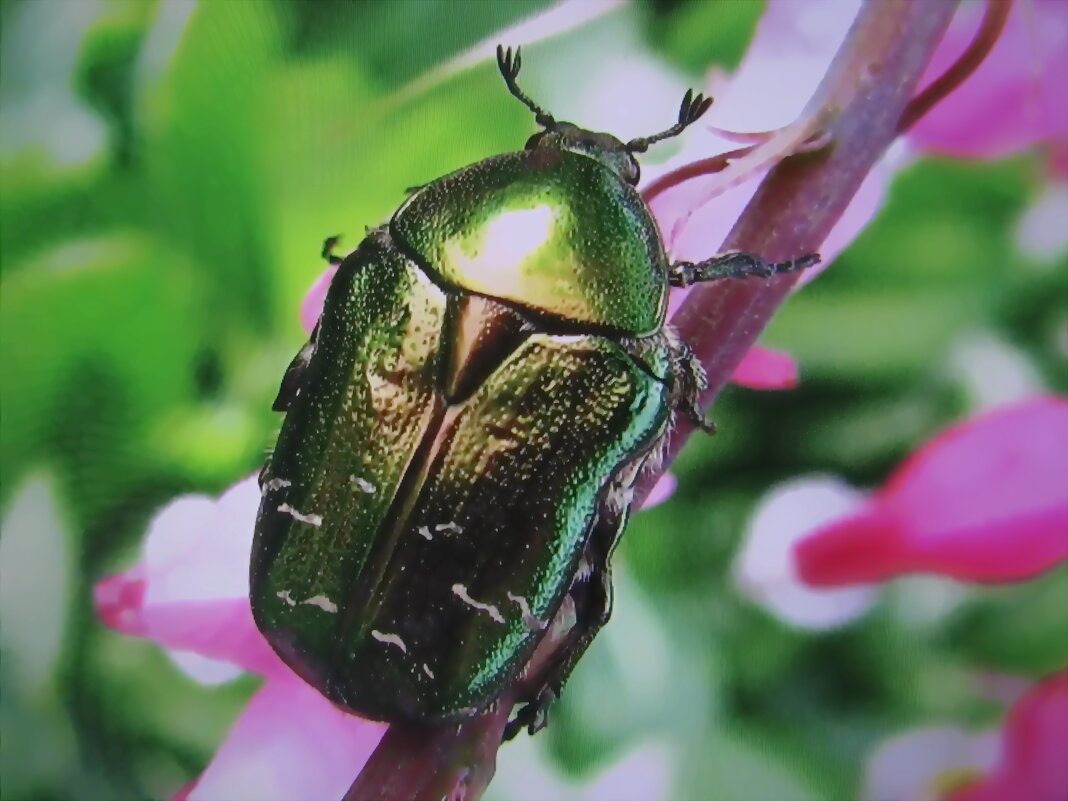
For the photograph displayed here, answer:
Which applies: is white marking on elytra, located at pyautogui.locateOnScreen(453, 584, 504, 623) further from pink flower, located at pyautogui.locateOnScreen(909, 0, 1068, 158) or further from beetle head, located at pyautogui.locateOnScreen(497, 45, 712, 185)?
pink flower, located at pyautogui.locateOnScreen(909, 0, 1068, 158)

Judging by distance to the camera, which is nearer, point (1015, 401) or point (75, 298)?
point (1015, 401)

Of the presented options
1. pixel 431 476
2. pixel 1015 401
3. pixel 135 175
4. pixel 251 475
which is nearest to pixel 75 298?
pixel 135 175

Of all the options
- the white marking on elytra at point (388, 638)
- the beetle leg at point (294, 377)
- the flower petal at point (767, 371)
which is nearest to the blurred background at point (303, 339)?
the flower petal at point (767, 371)

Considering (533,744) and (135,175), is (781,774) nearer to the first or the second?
(533,744)

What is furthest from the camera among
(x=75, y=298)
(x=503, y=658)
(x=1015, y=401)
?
(x=75, y=298)

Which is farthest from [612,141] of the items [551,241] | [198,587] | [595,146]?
[198,587]

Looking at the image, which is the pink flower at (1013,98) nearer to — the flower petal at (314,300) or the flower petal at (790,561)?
the flower petal at (790,561)

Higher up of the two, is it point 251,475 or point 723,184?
point 723,184

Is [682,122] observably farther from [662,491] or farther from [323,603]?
[323,603]
